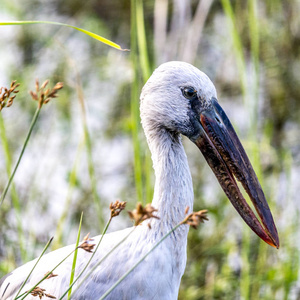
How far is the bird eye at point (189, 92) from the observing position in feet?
7.38

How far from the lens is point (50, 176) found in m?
4.57

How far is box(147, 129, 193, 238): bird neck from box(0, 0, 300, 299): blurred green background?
503mm

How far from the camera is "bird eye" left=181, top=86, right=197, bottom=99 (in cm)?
225

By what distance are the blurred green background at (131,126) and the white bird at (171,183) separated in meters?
0.48

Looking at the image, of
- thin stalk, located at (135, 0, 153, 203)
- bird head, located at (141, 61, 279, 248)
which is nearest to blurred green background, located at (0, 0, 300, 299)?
thin stalk, located at (135, 0, 153, 203)

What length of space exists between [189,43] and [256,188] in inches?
78.8

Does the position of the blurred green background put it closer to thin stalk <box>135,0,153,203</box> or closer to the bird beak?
thin stalk <box>135,0,153,203</box>

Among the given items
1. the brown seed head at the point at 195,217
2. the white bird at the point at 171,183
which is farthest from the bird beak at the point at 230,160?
the brown seed head at the point at 195,217

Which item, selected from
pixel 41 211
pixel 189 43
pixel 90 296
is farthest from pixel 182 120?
pixel 41 211

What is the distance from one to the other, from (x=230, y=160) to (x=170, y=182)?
0.23 meters

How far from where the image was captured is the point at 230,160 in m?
2.30

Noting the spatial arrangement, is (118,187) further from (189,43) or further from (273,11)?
(273,11)

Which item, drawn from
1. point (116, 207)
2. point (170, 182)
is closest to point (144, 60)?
point (170, 182)

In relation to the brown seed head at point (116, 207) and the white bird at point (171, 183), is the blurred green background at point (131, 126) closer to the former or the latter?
the white bird at point (171, 183)
